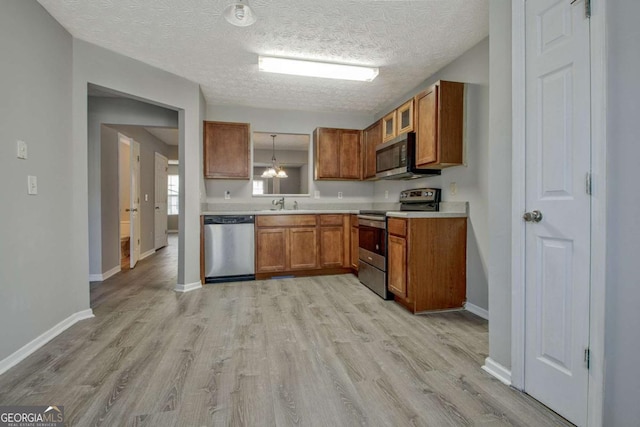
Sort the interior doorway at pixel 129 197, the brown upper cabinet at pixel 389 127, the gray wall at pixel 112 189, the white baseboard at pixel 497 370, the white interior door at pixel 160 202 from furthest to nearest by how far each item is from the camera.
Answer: the white interior door at pixel 160 202 → the interior doorway at pixel 129 197 → the gray wall at pixel 112 189 → the brown upper cabinet at pixel 389 127 → the white baseboard at pixel 497 370

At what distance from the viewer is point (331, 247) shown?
4.03 metres

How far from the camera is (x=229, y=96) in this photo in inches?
150

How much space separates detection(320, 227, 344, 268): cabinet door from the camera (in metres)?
4.01

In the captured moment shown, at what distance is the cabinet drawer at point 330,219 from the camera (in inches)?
158

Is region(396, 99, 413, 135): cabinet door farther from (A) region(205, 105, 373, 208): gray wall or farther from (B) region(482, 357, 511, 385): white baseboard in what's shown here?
(B) region(482, 357, 511, 385): white baseboard

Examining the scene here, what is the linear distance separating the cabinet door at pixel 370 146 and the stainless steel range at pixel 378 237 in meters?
0.66

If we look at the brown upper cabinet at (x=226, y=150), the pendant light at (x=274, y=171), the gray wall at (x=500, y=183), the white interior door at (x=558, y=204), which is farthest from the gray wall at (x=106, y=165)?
the white interior door at (x=558, y=204)

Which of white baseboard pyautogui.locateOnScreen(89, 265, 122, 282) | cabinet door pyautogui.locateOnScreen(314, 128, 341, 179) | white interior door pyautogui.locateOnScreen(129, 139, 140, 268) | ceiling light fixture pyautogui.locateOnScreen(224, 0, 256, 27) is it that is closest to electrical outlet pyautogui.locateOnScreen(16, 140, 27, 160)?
ceiling light fixture pyautogui.locateOnScreen(224, 0, 256, 27)

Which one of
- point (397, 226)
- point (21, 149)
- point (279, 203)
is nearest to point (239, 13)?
point (21, 149)

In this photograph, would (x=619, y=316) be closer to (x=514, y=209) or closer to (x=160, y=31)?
(x=514, y=209)

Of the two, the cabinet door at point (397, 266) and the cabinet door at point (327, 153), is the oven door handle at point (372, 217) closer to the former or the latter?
the cabinet door at point (397, 266)

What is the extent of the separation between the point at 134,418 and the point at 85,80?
2632 millimetres

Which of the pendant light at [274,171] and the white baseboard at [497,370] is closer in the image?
the white baseboard at [497,370]

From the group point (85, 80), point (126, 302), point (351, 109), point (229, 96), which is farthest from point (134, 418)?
point (351, 109)
